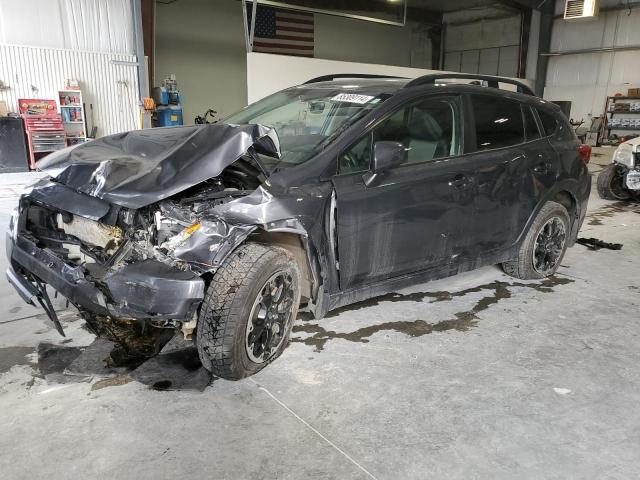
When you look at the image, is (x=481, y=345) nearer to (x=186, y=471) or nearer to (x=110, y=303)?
(x=186, y=471)

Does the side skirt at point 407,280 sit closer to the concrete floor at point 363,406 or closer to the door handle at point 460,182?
the concrete floor at point 363,406

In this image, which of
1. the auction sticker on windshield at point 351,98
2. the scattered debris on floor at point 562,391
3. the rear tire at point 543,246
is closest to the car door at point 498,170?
the rear tire at point 543,246

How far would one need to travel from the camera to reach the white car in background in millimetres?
7355

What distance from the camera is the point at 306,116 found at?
3223 mm

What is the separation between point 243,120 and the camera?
3623mm

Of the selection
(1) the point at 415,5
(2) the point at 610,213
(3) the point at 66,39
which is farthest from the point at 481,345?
(1) the point at 415,5

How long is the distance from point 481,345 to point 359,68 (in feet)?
31.5

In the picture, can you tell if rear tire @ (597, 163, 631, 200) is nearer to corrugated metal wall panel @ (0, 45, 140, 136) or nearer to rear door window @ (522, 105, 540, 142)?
rear door window @ (522, 105, 540, 142)

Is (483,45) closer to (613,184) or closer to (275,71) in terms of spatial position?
(275,71)

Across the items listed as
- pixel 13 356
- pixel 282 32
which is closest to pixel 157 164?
pixel 13 356

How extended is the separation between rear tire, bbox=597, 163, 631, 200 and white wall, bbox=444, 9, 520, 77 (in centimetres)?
1126

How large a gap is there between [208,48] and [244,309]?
1454cm

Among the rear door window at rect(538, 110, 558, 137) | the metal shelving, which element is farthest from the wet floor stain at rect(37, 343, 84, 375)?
the metal shelving

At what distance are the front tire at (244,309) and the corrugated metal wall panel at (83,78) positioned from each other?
953 cm
